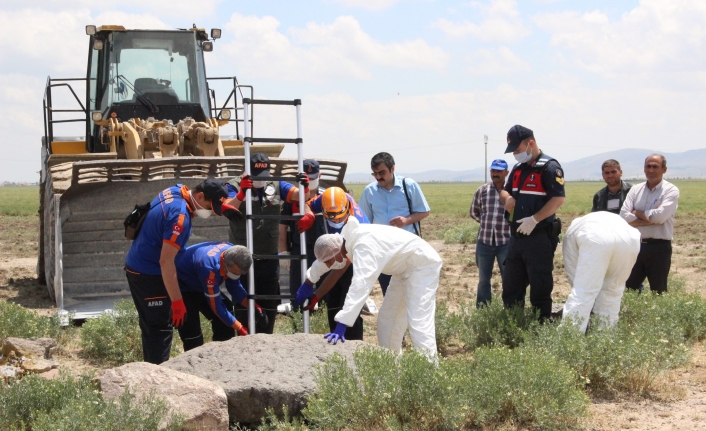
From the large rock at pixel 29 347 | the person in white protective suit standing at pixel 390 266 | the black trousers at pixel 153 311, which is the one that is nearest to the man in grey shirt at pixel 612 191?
the person in white protective suit standing at pixel 390 266

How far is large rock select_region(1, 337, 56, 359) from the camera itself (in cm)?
661

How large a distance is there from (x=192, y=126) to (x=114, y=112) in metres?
1.29

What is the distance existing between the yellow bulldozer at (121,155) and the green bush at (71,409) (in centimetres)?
271

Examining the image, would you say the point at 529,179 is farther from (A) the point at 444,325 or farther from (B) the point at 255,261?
(B) the point at 255,261

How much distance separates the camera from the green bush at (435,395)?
16.6 ft

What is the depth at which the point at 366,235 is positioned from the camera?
5.99 metres

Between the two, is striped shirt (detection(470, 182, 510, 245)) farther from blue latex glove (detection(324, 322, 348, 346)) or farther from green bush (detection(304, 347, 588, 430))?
green bush (detection(304, 347, 588, 430))

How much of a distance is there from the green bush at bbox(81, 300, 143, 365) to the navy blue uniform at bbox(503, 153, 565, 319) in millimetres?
3498

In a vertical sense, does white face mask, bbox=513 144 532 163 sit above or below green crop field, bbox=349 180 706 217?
above

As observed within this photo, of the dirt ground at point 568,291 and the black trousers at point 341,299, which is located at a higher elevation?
the black trousers at point 341,299

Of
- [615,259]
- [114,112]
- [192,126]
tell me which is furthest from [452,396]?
[114,112]

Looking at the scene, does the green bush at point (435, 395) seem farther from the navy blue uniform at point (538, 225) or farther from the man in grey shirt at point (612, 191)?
the man in grey shirt at point (612, 191)

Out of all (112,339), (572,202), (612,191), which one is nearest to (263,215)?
(112,339)

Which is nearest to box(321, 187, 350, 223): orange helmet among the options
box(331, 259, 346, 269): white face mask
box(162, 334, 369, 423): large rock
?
box(331, 259, 346, 269): white face mask
